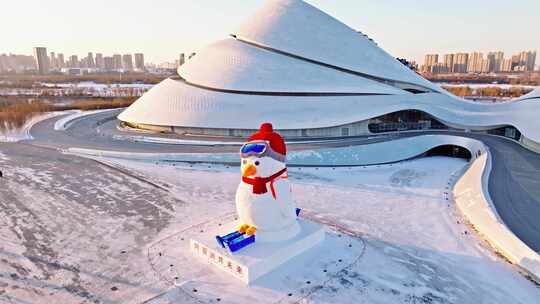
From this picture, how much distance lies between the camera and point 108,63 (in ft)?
591

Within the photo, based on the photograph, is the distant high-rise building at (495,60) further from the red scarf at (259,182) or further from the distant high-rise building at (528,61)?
the red scarf at (259,182)

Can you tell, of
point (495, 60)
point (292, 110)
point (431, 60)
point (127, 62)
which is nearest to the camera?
point (292, 110)

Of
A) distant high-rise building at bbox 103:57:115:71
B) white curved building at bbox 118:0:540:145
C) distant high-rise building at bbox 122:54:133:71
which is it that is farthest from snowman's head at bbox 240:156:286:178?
distant high-rise building at bbox 122:54:133:71

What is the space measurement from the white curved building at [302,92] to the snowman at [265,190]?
15907 millimetres

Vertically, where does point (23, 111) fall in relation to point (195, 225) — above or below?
above

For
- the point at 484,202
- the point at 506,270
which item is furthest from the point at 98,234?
the point at 484,202

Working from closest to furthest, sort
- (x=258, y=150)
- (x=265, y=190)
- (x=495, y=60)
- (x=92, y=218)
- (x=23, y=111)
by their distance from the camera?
(x=258, y=150) < (x=265, y=190) < (x=92, y=218) < (x=23, y=111) < (x=495, y=60)

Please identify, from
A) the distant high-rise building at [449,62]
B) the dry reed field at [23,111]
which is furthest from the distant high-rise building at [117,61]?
the distant high-rise building at [449,62]

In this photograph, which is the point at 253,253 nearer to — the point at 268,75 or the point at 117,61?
the point at 268,75

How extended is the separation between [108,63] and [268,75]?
180 m

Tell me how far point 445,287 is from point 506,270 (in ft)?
7.10

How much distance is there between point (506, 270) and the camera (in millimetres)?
9273

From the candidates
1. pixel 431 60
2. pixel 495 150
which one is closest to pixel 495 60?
pixel 431 60

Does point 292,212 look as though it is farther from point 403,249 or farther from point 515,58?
point 515,58
